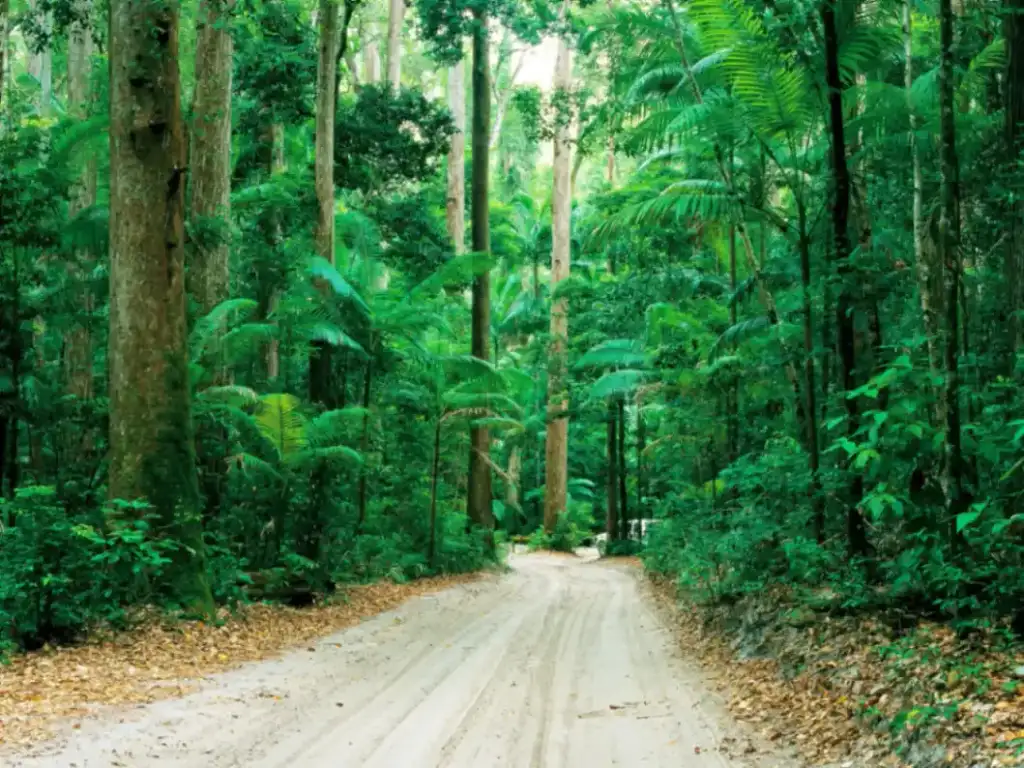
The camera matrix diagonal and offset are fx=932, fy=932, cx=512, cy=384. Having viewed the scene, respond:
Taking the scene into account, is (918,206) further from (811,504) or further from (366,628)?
(366,628)

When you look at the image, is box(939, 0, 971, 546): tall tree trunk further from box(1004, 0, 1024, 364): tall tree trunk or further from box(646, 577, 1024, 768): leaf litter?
box(1004, 0, 1024, 364): tall tree trunk

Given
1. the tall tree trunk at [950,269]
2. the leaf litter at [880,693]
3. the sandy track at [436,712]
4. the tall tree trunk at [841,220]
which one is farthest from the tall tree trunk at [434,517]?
the tall tree trunk at [950,269]

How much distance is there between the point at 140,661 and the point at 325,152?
31.2 feet

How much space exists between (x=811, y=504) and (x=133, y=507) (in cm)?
652

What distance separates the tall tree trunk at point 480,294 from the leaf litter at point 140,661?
914 centimetres

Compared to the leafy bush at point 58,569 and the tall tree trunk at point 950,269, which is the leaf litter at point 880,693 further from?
the leafy bush at point 58,569

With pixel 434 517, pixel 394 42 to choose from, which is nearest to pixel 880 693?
pixel 434 517

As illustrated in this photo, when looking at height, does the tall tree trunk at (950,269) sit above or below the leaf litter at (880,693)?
above

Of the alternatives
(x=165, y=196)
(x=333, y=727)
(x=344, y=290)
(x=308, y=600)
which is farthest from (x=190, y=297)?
(x=333, y=727)

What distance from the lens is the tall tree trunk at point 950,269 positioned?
6.33 meters

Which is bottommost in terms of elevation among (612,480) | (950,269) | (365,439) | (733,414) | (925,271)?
(612,480)

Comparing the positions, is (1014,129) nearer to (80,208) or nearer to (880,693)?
(880,693)

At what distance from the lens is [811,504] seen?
9352mm

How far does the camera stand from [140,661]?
7367 mm
